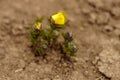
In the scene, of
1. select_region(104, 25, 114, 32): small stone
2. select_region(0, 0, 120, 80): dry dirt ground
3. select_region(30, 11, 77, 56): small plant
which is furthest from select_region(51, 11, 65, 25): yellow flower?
select_region(104, 25, 114, 32): small stone

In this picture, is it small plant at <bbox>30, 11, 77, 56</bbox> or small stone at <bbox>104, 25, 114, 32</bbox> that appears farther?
small stone at <bbox>104, 25, 114, 32</bbox>

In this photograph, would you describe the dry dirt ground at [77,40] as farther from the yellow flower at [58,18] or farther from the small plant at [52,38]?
the yellow flower at [58,18]

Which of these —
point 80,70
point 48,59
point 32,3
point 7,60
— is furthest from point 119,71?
point 32,3

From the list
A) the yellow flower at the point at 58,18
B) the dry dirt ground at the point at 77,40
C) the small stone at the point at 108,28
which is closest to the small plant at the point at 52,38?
the yellow flower at the point at 58,18

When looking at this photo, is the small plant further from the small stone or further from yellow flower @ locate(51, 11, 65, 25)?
the small stone

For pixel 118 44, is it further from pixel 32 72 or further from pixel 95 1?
pixel 32 72

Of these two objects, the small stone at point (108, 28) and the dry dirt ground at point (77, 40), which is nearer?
the dry dirt ground at point (77, 40)
